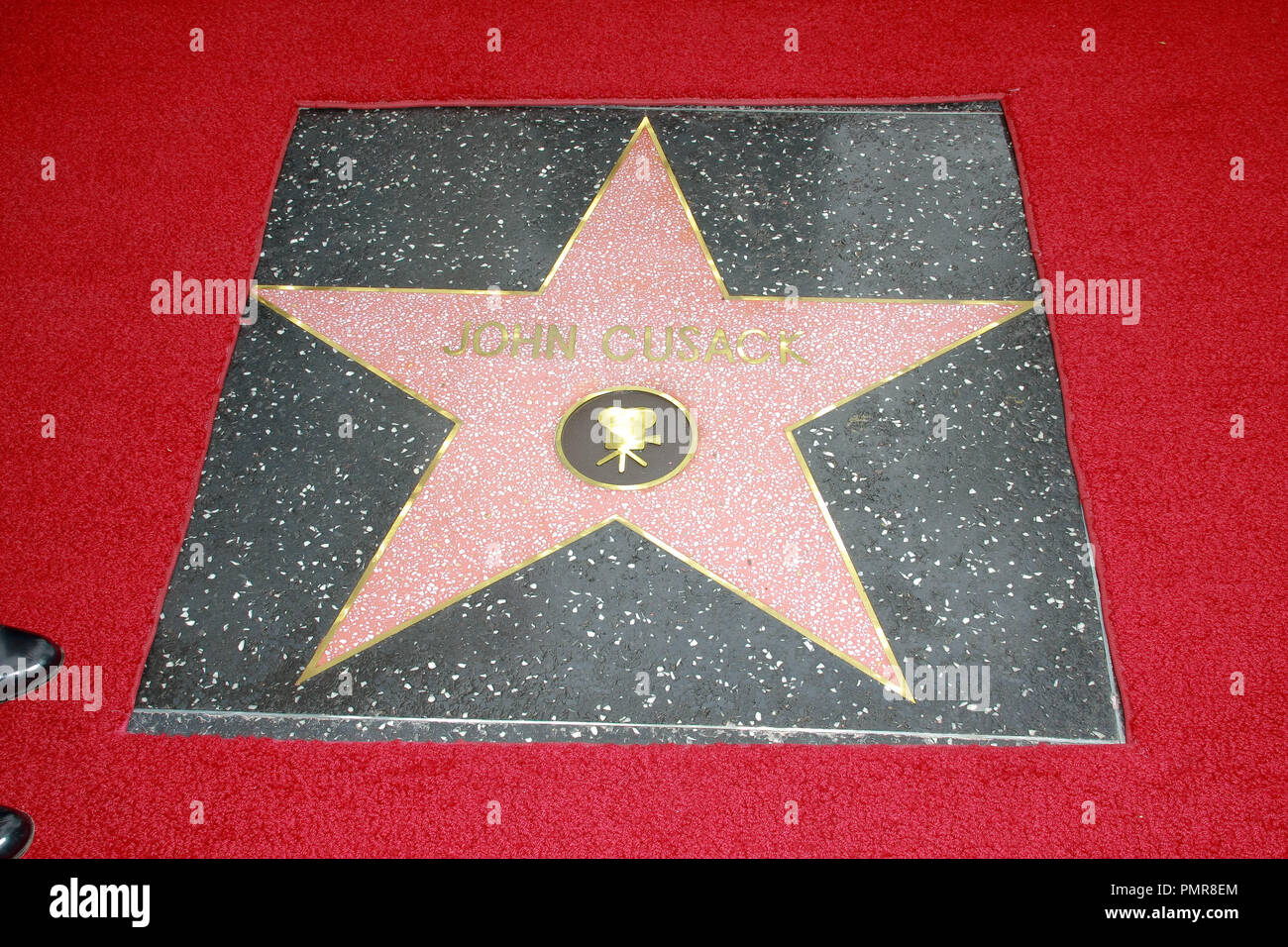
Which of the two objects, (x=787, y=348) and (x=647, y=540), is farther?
(x=787, y=348)

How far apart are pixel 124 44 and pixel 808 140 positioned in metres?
1.80

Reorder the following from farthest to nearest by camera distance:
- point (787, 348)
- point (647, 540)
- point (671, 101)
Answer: point (671, 101) → point (787, 348) → point (647, 540)

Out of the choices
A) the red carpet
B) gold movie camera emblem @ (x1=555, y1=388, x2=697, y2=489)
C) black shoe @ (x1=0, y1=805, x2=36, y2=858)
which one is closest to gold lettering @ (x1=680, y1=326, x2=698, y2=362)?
gold movie camera emblem @ (x1=555, y1=388, x2=697, y2=489)

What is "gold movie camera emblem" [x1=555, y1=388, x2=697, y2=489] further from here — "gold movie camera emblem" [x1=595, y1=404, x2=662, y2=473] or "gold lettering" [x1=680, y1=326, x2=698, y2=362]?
"gold lettering" [x1=680, y1=326, x2=698, y2=362]

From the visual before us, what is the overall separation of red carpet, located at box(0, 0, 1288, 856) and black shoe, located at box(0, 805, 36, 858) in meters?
0.25

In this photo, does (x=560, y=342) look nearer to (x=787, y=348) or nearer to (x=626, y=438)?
(x=626, y=438)

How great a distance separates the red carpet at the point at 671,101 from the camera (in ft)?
4.23

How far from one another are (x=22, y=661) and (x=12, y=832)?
0.18m

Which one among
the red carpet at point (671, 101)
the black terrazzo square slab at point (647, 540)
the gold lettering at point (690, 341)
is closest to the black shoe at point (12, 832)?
the red carpet at point (671, 101)

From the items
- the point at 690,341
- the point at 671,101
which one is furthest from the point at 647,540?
the point at 671,101

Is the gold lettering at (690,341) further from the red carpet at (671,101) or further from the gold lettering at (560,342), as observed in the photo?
the red carpet at (671,101)

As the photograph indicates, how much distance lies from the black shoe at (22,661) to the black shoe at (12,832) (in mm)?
124

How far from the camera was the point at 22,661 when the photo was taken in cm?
105

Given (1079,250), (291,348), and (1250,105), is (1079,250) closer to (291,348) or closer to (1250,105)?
(1250,105)
